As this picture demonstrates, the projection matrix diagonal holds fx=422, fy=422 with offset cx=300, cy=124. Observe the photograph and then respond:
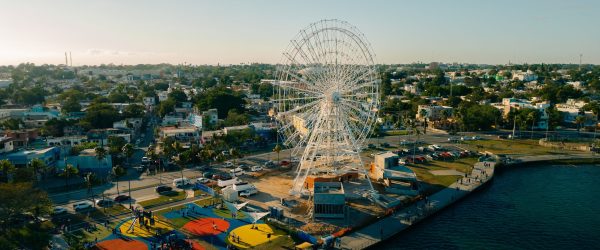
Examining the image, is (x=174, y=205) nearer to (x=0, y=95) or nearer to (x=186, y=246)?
(x=186, y=246)

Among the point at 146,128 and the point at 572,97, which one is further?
the point at 572,97

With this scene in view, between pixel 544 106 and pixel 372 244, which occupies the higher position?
pixel 544 106

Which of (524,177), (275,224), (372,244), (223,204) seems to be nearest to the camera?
(372,244)

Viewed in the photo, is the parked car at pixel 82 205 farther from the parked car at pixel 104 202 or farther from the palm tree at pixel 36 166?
the palm tree at pixel 36 166

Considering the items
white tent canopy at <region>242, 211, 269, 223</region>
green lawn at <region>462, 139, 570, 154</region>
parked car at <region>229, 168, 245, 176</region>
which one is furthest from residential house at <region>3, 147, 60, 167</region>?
green lawn at <region>462, 139, 570, 154</region>

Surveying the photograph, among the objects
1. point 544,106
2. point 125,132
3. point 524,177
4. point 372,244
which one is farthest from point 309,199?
point 544,106

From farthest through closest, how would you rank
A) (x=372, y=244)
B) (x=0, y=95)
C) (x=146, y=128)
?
(x=0, y=95) < (x=146, y=128) < (x=372, y=244)
